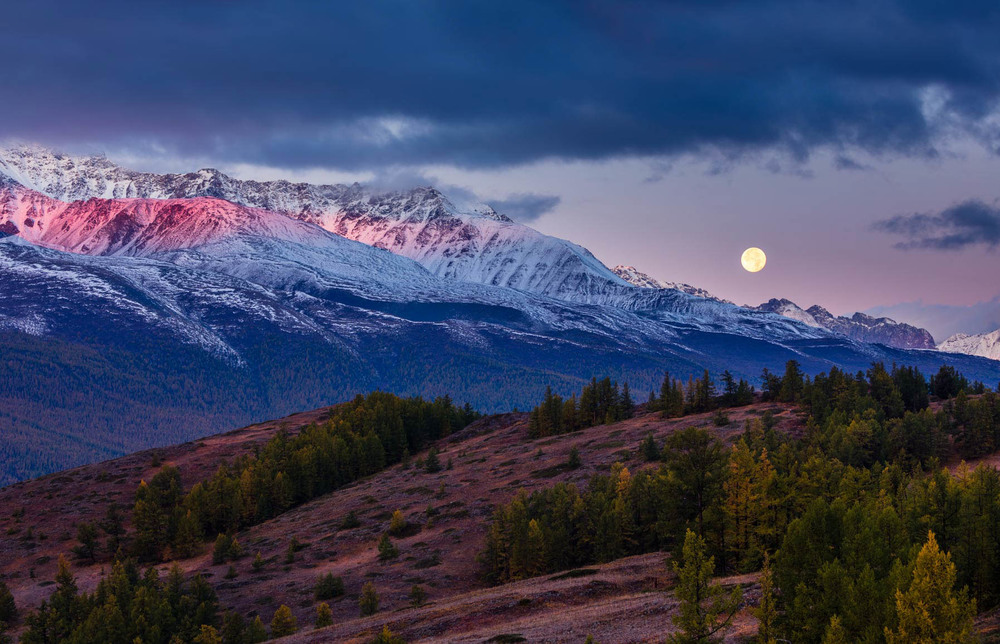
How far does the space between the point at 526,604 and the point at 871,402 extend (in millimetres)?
84170

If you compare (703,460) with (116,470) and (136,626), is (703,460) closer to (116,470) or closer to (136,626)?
(136,626)

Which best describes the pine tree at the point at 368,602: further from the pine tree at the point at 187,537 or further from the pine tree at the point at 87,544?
the pine tree at the point at 87,544

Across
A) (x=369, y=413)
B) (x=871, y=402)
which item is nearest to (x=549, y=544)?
(x=871, y=402)

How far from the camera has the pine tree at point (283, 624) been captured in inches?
3046

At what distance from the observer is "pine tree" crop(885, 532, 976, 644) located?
35.7m

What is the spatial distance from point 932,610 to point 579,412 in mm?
141968

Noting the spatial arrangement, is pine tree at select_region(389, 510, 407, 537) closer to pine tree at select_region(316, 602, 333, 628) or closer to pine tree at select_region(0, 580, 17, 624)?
pine tree at select_region(316, 602, 333, 628)

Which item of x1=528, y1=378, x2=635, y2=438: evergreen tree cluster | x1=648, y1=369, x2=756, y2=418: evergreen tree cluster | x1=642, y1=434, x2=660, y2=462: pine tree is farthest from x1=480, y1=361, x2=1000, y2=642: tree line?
x1=528, y1=378, x2=635, y2=438: evergreen tree cluster

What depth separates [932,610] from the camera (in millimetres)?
36469

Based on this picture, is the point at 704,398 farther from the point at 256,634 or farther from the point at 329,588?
the point at 256,634

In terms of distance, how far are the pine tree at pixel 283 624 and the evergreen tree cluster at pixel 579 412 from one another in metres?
100

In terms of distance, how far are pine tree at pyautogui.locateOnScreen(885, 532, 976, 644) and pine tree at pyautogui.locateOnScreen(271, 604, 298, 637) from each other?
57928mm

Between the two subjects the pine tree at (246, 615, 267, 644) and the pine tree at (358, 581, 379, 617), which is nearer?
the pine tree at (246, 615, 267, 644)

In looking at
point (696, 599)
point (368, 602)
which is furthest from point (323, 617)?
point (696, 599)
